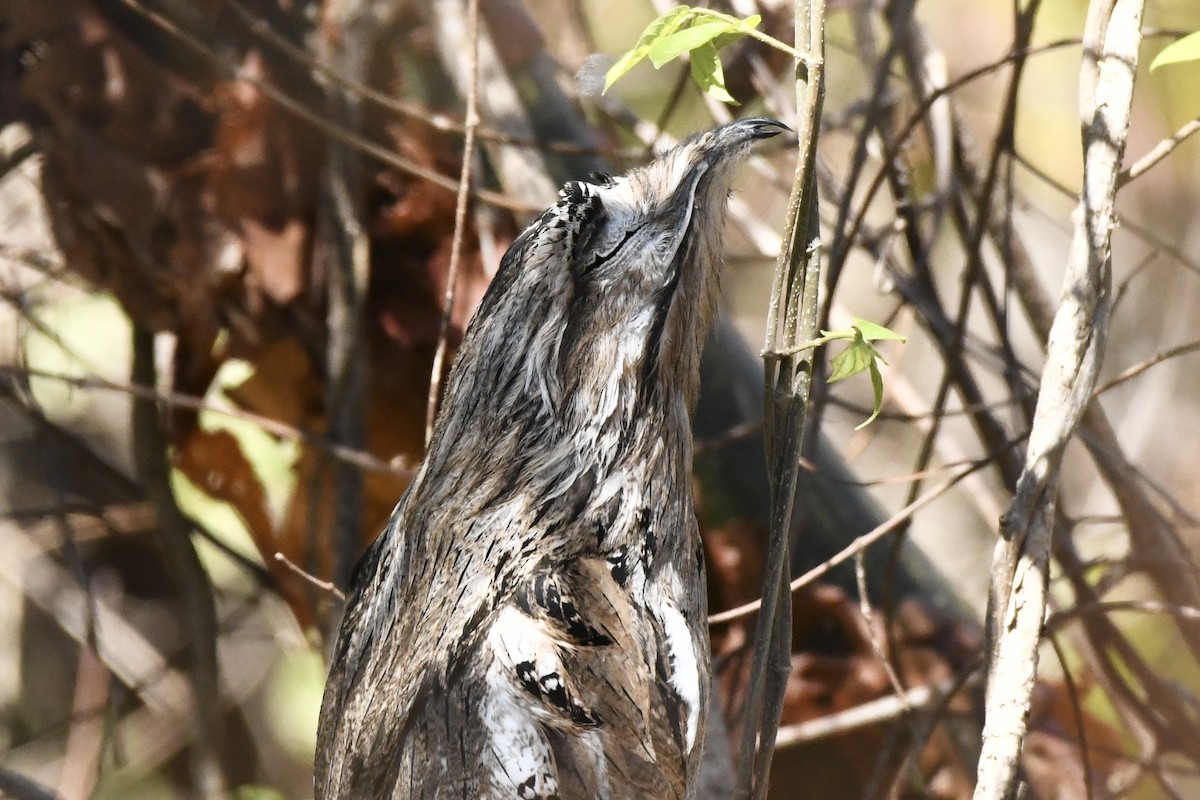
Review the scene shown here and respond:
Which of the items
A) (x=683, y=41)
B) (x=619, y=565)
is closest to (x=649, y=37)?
(x=683, y=41)

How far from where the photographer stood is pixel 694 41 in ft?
3.83

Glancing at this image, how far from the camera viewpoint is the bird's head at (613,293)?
152 centimetres

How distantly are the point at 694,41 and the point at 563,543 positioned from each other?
0.63 m

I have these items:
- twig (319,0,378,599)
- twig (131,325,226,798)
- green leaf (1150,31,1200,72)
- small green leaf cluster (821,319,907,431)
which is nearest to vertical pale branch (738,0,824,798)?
small green leaf cluster (821,319,907,431)

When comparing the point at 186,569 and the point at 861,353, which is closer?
the point at 861,353

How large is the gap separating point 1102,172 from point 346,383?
1.72m

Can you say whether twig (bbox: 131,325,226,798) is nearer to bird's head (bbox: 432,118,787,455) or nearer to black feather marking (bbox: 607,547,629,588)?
bird's head (bbox: 432,118,787,455)

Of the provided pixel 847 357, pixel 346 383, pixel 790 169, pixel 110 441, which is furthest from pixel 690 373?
pixel 110 441

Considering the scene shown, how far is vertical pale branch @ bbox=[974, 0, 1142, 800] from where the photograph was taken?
1.29 meters

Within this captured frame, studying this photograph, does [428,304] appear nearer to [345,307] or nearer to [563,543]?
[345,307]

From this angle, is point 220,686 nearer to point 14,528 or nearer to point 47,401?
point 14,528

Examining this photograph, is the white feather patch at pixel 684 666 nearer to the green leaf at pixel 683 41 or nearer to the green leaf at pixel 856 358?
the green leaf at pixel 856 358

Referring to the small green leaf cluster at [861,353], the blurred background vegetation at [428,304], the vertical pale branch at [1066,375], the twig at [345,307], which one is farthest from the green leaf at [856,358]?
the twig at [345,307]

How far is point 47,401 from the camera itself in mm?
3855
